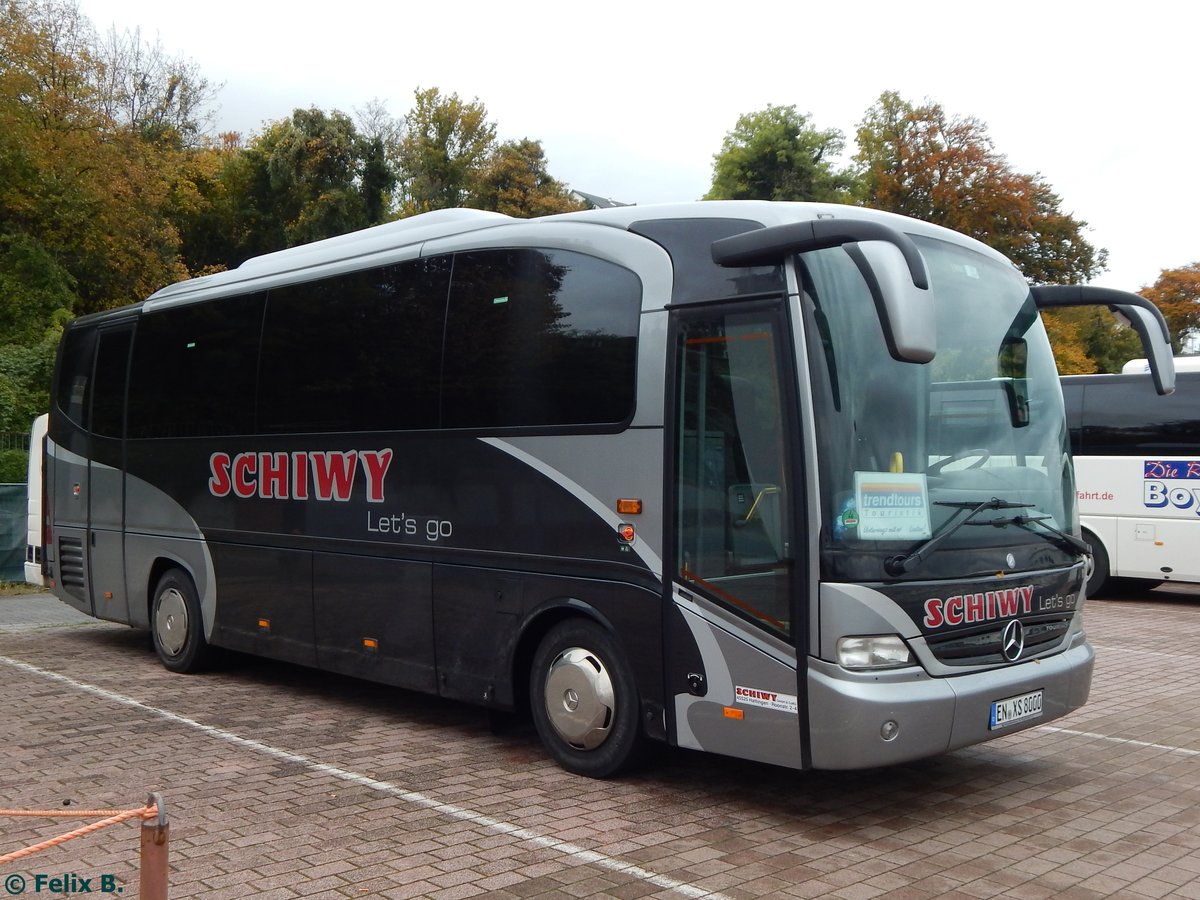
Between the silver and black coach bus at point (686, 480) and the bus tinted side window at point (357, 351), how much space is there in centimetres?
3

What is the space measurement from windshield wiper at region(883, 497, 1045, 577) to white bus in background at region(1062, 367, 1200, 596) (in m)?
10.7

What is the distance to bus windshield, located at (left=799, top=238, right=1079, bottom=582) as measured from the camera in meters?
6.04

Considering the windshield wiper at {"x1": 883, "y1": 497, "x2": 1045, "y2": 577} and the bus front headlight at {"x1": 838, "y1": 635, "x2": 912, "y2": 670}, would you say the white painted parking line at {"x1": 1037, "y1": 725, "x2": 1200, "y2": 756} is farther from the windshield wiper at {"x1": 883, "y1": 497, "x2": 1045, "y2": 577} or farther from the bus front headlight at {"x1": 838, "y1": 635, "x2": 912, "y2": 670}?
the bus front headlight at {"x1": 838, "y1": 635, "x2": 912, "y2": 670}

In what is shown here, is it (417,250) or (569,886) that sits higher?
(417,250)

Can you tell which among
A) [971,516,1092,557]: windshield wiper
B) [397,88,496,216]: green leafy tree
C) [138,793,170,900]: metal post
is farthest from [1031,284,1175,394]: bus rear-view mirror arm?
[397,88,496,216]: green leafy tree

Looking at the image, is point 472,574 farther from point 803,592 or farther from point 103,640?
point 103,640

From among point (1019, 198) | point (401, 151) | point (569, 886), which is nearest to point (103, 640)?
point (569, 886)

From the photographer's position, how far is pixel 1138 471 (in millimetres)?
16969

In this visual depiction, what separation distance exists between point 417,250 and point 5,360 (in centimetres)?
2011

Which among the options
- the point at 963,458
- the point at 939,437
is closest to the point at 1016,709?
the point at 963,458

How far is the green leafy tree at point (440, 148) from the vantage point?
59031 millimetres

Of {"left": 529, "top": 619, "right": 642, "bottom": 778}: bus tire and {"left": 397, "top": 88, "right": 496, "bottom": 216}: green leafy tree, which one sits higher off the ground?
{"left": 397, "top": 88, "right": 496, "bottom": 216}: green leafy tree

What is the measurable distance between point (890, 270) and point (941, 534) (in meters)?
1.52

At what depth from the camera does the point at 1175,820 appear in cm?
642
